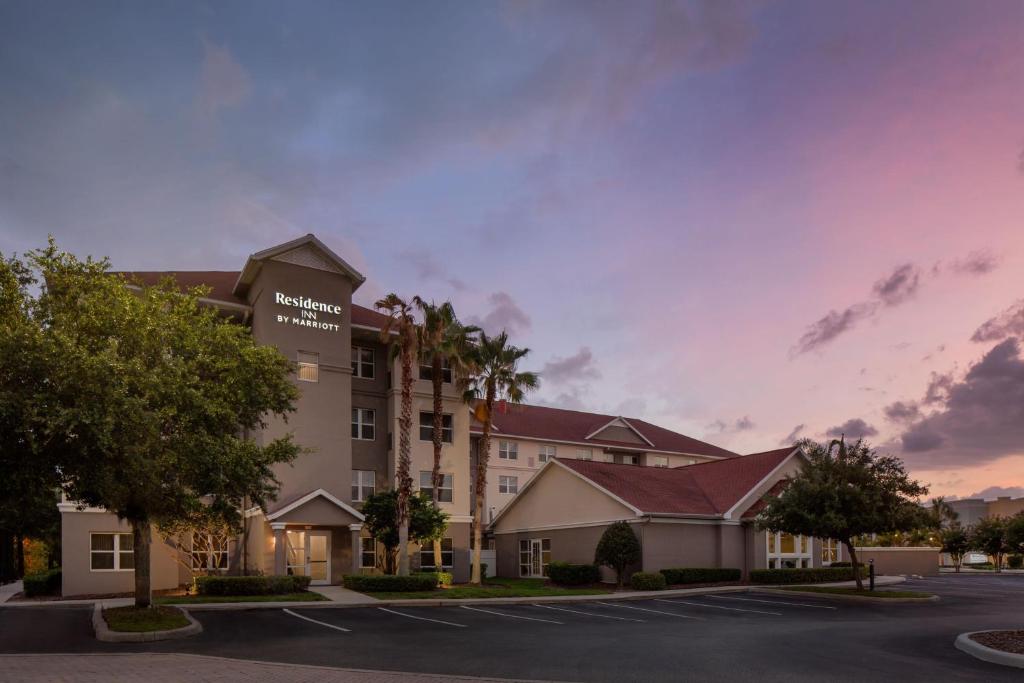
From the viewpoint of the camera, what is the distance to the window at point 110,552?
3494cm

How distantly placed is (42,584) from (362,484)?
13996mm

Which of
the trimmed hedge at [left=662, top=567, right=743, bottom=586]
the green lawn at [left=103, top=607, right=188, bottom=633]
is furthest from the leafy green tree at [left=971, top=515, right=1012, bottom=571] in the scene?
the green lawn at [left=103, top=607, right=188, bottom=633]

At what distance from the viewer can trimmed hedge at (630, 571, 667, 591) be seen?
1389 inches

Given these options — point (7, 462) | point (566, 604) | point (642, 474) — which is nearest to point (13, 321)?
point (7, 462)

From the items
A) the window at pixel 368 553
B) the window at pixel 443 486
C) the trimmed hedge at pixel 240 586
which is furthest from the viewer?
the window at pixel 443 486

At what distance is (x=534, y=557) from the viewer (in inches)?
1802

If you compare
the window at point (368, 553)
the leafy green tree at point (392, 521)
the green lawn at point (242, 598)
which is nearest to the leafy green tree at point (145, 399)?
the green lawn at point (242, 598)

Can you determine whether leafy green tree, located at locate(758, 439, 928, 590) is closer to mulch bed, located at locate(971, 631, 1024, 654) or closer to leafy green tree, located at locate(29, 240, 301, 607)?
mulch bed, located at locate(971, 631, 1024, 654)

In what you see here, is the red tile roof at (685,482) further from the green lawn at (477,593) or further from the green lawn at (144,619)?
the green lawn at (144,619)

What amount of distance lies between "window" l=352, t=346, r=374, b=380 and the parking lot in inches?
660

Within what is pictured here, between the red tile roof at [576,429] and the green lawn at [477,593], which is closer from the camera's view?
the green lawn at [477,593]

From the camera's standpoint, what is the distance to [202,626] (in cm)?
2167

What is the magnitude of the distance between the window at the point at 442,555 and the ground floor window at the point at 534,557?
16.1 ft

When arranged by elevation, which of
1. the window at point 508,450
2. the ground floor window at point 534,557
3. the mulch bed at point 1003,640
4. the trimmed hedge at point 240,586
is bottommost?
the ground floor window at point 534,557
